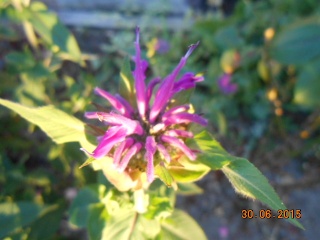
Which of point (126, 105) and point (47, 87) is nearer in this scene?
point (126, 105)

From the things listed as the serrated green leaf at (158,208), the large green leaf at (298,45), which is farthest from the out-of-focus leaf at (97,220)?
the large green leaf at (298,45)

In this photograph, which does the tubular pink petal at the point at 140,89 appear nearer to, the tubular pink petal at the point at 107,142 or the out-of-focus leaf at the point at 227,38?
the tubular pink petal at the point at 107,142

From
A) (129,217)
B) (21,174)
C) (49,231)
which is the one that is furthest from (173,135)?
(21,174)

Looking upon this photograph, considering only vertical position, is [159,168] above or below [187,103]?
below

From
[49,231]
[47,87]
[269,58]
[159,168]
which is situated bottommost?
[49,231]

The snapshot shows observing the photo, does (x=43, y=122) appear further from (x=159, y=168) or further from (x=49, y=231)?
(x=49, y=231)

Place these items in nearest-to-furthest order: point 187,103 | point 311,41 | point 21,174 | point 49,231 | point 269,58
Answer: point 187,103
point 49,231
point 21,174
point 311,41
point 269,58

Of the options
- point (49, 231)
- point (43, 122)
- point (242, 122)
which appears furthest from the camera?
point (242, 122)

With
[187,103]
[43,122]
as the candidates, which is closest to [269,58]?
[187,103]
